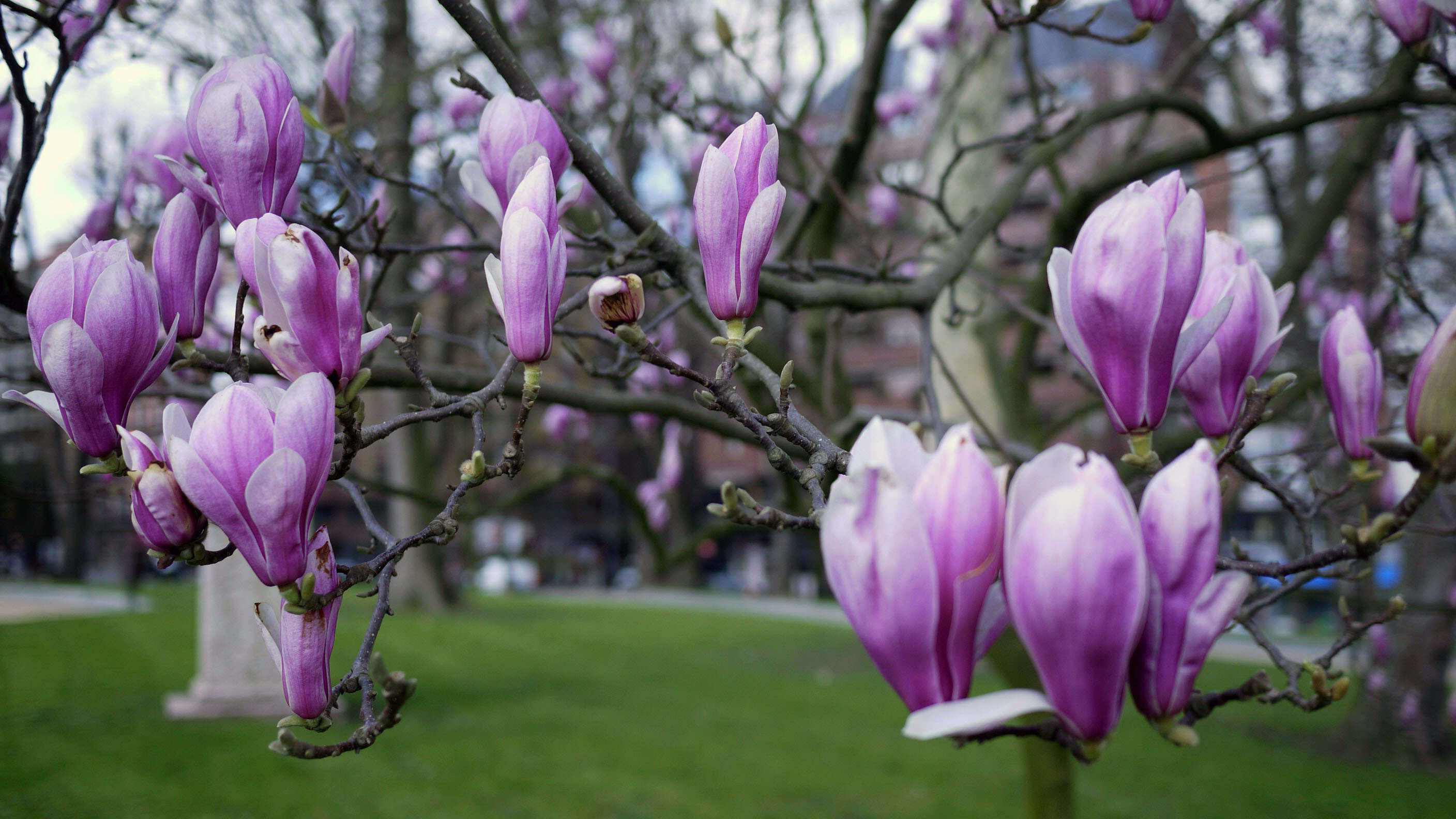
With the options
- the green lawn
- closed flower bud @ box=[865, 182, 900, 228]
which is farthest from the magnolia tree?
the green lawn

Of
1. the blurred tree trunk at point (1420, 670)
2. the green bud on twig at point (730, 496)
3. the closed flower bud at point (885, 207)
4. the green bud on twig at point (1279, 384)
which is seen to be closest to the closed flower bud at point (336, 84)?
the green bud on twig at point (730, 496)

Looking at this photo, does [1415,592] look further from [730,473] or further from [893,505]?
[730,473]

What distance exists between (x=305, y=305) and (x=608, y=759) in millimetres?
6934

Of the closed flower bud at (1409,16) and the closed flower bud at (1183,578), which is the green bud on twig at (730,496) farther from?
the closed flower bud at (1409,16)

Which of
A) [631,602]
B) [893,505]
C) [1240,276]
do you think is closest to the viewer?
[893,505]

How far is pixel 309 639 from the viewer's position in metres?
0.89

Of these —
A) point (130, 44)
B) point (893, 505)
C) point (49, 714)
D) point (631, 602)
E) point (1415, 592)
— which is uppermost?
point (130, 44)

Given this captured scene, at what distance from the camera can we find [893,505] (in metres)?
0.64

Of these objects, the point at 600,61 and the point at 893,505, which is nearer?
the point at 893,505

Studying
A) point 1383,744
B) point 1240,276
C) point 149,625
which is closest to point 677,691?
point 1383,744

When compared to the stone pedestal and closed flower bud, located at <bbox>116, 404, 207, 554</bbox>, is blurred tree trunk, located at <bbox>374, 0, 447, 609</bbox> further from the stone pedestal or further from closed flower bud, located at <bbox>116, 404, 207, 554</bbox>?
the stone pedestal

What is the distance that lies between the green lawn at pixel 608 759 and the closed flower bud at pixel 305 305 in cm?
543

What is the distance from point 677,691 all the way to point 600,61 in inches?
276

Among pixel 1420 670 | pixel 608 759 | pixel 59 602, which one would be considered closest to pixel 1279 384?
pixel 608 759
